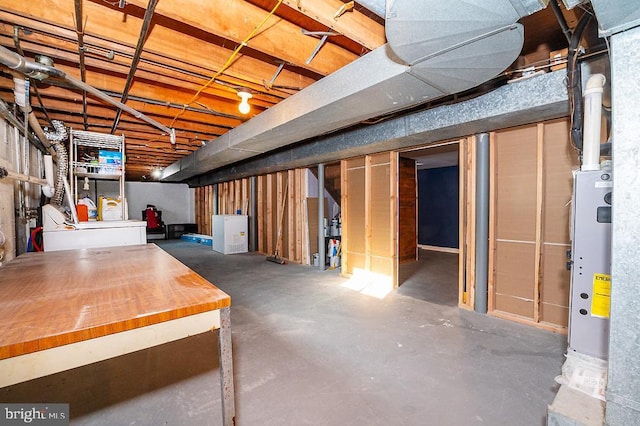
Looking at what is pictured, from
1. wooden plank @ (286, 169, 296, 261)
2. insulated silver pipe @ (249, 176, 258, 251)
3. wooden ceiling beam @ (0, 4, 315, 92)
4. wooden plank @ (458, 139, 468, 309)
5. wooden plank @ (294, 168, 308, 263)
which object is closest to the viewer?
wooden ceiling beam @ (0, 4, 315, 92)

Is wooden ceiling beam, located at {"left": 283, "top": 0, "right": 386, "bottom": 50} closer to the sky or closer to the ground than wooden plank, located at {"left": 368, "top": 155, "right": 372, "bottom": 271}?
closer to the sky

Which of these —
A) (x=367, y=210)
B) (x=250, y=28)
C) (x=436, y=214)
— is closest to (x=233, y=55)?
(x=250, y=28)

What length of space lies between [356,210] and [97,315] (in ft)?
12.8

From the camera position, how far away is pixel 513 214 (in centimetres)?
288

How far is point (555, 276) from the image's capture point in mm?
2654

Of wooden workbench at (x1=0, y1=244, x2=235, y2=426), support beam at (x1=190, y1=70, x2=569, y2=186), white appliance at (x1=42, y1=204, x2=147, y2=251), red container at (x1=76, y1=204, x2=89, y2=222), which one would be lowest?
wooden workbench at (x1=0, y1=244, x2=235, y2=426)

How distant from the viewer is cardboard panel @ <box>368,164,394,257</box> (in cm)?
402

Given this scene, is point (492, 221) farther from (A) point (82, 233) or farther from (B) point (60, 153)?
(B) point (60, 153)

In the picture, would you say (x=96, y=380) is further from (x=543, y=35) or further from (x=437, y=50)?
(x=543, y=35)

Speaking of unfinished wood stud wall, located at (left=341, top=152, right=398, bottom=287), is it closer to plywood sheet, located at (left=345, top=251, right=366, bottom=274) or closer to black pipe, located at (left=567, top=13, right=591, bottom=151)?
plywood sheet, located at (left=345, top=251, right=366, bottom=274)

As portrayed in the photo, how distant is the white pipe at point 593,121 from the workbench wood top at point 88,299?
1.95 meters

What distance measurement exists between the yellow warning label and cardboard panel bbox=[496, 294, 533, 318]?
4.98ft

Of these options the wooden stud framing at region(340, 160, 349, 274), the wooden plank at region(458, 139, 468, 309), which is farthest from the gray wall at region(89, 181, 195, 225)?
the wooden plank at region(458, 139, 468, 309)

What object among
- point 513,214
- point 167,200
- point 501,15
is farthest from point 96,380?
point 167,200
